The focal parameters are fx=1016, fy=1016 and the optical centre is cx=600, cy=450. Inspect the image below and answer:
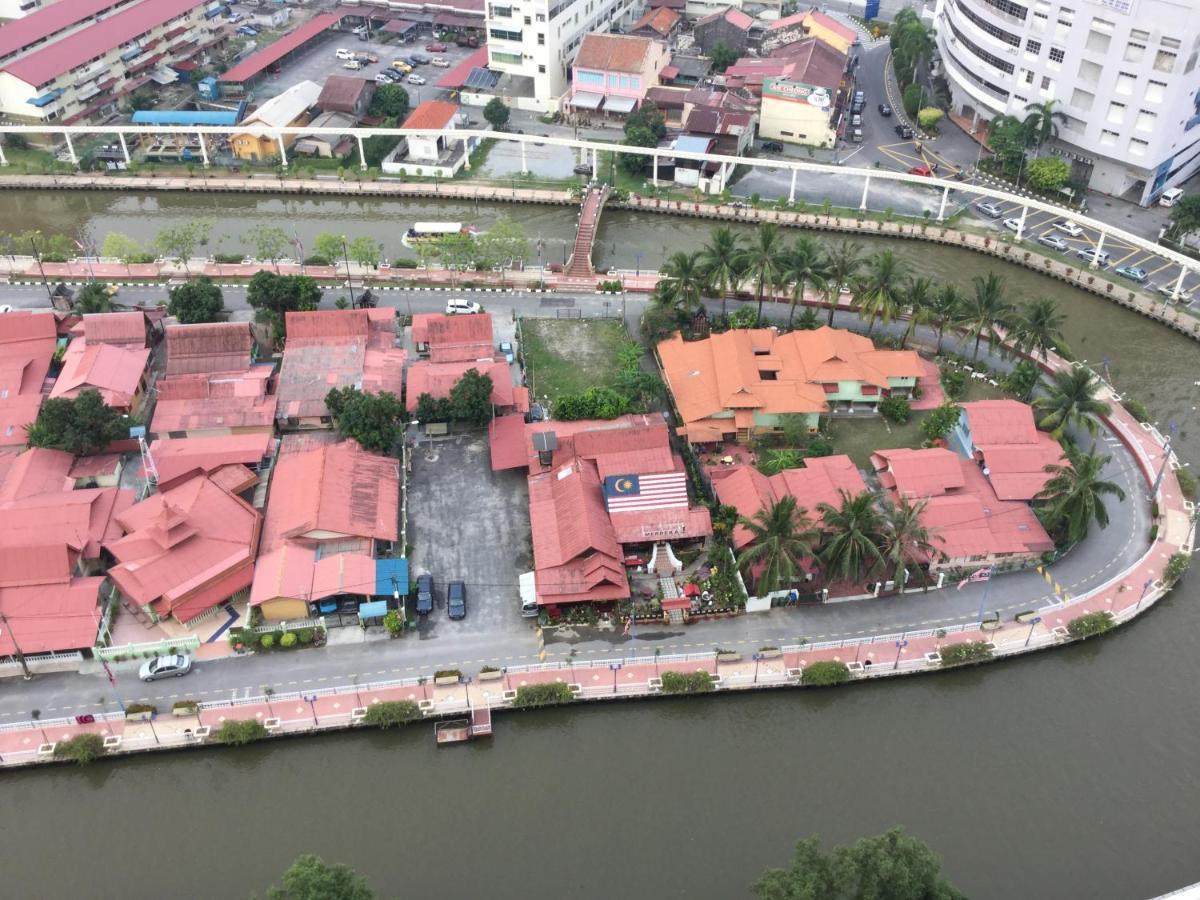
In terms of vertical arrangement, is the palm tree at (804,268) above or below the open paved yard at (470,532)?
above

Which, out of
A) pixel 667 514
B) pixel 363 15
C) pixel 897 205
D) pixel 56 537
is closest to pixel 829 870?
pixel 667 514

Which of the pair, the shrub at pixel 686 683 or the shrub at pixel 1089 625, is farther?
the shrub at pixel 1089 625

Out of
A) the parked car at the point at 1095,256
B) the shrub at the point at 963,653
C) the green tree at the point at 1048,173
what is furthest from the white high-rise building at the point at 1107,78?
the shrub at the point at 963,653

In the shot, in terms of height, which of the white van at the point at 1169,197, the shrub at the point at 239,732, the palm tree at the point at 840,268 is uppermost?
the palm tree at the point at 840,268

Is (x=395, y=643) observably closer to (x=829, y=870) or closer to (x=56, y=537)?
(x=56, y=537)

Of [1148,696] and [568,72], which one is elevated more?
[568,72]

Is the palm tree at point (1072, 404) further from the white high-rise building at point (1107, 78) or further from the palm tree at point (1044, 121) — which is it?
the palm tree at point (1044, 121)

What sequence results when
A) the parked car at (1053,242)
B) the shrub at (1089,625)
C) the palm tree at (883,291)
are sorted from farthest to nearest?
the parked car at (1053,242) < the palm tree at (883,291) < the shrub at (1089,625)

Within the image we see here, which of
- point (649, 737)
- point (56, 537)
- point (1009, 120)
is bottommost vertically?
point (649, 737)

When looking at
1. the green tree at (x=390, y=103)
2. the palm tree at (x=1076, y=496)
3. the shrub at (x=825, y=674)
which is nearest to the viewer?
the shrub at (x=825, y=674)
